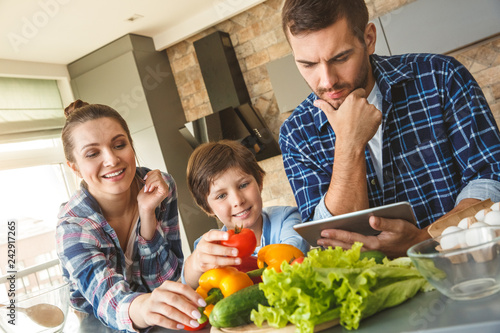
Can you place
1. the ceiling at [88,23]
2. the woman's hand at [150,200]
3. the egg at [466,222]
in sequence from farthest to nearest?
the ceiling at [88,23] → the woman's hand at [150,200] → the egg at [466,222]

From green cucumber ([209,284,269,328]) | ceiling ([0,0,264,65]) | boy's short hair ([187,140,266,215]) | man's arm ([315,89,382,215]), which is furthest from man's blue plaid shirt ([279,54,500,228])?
ceiling ([0,0,264,65])

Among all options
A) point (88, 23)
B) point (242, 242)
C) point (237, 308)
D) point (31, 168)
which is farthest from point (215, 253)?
point (31, 168)

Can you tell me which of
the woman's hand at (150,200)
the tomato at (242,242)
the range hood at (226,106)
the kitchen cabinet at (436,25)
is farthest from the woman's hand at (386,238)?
the range hood at (226,106)

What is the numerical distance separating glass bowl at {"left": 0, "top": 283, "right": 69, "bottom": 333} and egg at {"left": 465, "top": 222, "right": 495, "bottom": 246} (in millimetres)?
912

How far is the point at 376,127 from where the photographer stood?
1.27 m

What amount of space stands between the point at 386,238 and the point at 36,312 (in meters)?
0.82

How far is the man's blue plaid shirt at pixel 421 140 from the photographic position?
4.37 feet

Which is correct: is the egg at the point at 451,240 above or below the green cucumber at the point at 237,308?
above

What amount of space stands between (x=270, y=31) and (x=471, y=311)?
3.51 m

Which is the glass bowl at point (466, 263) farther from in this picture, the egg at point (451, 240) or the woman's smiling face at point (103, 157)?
the woman's smiling face at point (103, 157)

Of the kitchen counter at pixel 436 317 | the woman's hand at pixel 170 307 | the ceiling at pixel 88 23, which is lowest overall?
the kitchen counter at pixel 436 317

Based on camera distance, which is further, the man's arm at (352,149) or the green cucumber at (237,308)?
the man's arm at (352,149)

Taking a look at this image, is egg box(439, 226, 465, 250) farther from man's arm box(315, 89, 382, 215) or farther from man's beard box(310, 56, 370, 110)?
man's beard box(310, 56, 370, 110)

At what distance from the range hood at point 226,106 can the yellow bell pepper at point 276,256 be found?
285 cm
